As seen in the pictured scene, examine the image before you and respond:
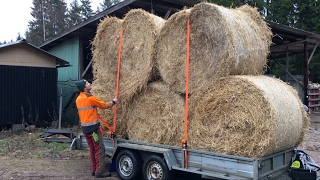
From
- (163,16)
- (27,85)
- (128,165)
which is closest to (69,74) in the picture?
(27,85)

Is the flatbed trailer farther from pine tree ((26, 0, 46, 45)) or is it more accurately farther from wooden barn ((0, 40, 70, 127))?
pine tree ((26, 0, 46, 45))

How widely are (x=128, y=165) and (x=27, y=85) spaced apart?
359 inches

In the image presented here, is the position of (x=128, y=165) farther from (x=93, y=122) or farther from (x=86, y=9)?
(x=86, y=9)

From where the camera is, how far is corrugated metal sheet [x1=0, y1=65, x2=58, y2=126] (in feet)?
44.9

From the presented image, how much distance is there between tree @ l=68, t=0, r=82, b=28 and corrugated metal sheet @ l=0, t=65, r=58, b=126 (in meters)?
37.6

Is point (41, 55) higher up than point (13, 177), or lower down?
higher up

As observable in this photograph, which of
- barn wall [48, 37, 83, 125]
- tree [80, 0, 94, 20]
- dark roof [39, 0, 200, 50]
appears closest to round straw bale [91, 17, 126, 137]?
dark roof [39, 0, 200, 50]

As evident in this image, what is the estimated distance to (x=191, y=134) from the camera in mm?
5785

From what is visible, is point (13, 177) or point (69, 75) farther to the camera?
point (69, 75)

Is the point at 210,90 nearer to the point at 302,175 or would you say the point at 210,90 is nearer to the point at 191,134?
the point at 191,134

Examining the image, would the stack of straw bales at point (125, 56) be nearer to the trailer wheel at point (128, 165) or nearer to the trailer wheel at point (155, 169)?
the trailer wheel at point (128, 165)

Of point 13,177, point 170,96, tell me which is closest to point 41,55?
point 13,177

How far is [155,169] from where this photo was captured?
620cm

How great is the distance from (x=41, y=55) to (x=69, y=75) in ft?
6.96
